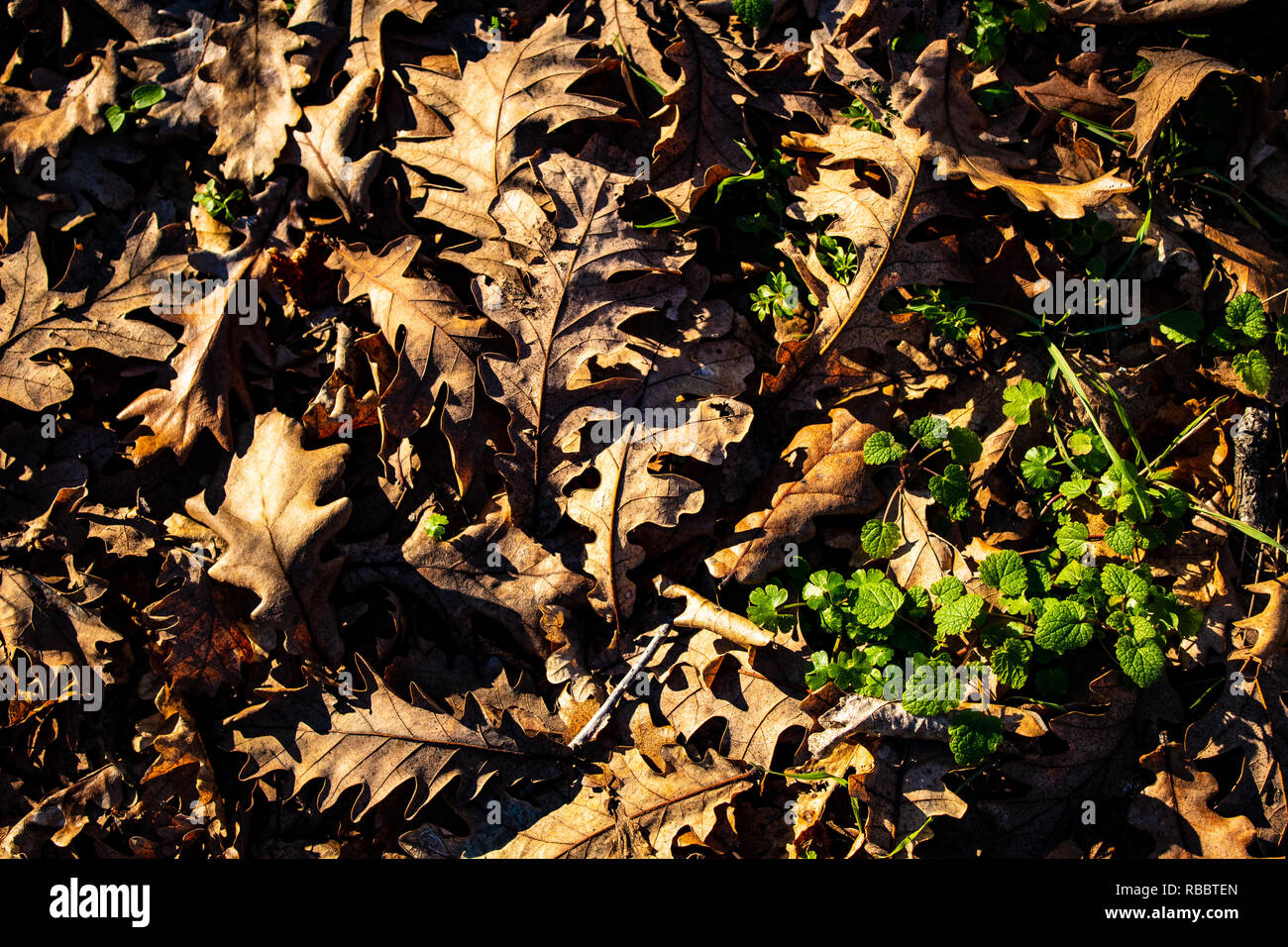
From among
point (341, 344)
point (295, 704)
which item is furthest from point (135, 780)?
point (341, 344)

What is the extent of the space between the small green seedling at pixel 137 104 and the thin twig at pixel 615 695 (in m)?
3.26

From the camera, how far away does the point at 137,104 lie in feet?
11.5

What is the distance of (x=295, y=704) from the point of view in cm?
299

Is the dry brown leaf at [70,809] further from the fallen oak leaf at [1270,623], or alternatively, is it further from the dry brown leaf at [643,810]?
the fallen oak leaf at [1270,623]

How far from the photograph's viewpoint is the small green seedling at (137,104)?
11.5 ft

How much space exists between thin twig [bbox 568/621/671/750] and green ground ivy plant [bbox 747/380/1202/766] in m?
0.37

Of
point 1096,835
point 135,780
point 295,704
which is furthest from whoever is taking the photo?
point 135,780

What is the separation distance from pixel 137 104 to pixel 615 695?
3.38m

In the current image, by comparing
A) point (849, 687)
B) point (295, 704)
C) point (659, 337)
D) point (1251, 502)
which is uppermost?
point (659, 337)

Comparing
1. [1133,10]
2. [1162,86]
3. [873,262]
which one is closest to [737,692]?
[873,262]

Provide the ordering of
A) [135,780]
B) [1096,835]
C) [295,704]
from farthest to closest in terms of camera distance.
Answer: [135,780], [295,704], [1096,835]

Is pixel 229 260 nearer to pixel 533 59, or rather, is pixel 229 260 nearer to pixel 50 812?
pixel 533 59

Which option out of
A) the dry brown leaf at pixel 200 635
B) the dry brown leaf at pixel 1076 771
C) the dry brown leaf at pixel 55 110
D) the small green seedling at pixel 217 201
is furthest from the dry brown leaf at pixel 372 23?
the dry brown leaf at pixel 1076 771
